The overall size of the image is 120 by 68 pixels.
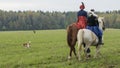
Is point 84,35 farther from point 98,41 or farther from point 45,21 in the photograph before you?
point 45,21

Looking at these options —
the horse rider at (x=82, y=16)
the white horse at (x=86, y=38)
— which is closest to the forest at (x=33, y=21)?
the horse rider at (x=82, y=16)

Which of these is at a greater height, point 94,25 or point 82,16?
point 82,16

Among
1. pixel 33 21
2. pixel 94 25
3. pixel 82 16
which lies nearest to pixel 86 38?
pixel 94 25

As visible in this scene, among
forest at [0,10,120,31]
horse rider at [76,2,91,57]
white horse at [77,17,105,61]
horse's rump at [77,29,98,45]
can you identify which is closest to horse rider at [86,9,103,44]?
horse rider at [76,2,91,57]

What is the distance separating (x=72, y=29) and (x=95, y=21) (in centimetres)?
157

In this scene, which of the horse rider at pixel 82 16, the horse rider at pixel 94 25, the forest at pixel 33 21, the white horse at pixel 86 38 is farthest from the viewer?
the forest at pixel 33 21

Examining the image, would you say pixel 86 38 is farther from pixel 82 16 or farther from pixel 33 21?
pixel 33 21

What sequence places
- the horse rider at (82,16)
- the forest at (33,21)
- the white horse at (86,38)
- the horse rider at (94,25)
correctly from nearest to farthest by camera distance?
the white horse at (86,38) → the horse rider at (94,25) → the horse rider at (82,16) → the forest at (33,21)

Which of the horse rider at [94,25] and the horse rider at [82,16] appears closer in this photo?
the horse rider at [94,25]

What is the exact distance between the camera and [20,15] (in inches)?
7205

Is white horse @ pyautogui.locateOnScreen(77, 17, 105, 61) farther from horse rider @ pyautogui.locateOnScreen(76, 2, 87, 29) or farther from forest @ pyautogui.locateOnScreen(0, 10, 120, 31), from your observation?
forest @ pyautogui.locateOnScreen(0, 10, 120, 31)

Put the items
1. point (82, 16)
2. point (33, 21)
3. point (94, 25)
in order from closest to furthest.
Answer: point (94, 25) → point (82, 16) → point (33, 21)

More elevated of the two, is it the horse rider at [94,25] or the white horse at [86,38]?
the horse rider at [94,25]

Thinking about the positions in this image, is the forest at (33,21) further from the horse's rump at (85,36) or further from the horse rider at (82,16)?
the horse's rump at (85,36)
